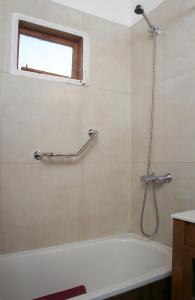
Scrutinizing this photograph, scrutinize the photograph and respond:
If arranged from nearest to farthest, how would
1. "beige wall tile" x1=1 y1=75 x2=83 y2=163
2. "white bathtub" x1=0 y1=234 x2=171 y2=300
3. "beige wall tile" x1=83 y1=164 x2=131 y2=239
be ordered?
1. "white bathtub" x1=0 y1=234 x2=171 y2=300
2. "beige wall tile" x1=1 y1=75 x2=83 y2=163
3. "beige wall tile" x1=83 y1=164 x2=131 y2=239

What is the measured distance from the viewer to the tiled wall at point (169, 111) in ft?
5.09

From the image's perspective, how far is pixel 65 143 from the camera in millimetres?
1770

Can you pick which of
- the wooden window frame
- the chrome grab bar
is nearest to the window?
the wooden window frame

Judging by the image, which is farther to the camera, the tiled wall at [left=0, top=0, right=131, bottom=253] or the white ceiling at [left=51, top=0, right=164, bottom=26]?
the white ceiling at [left=51, top=0, right=164, bottom=26]

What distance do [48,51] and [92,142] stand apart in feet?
2.57

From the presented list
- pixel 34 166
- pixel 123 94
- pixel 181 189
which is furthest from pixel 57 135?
pixel 181 189

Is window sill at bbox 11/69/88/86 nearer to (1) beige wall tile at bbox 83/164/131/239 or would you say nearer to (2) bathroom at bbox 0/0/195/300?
(2) bathroom at bbox 0/0/195/300

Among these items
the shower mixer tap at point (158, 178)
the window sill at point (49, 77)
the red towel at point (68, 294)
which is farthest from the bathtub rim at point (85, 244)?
the window sill at point (49, 77)

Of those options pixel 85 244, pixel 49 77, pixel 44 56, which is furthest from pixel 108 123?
pixel 85 244

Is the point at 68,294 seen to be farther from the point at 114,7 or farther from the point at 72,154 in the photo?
the point at 114,7

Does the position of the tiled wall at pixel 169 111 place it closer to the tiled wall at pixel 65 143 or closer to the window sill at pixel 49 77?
the tiled wall at pixel 65 143

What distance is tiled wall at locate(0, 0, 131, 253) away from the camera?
158 cm

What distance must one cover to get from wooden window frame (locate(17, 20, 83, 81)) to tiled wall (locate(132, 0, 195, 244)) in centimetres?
50

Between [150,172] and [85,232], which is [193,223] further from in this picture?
[85,232]
